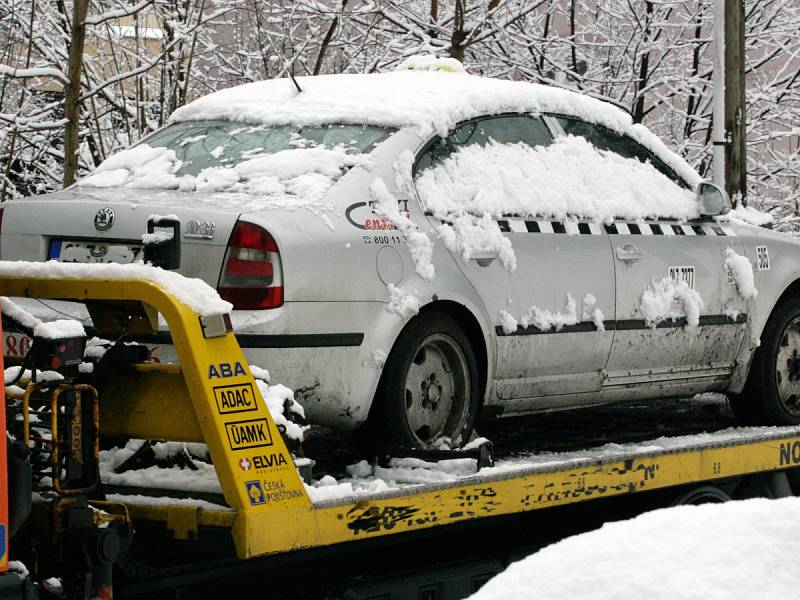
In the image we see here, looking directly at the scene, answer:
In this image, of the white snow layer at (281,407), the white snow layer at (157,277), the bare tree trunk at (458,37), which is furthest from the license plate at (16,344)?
the bare tree trunk at (458,37)

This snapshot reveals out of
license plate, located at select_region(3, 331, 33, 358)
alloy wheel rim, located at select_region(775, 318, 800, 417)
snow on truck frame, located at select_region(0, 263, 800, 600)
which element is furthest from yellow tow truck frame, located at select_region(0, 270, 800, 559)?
alloy wheel rim, located at select_region(775, 318, 800, 417)

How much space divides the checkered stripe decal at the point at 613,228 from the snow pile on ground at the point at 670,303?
25 cm

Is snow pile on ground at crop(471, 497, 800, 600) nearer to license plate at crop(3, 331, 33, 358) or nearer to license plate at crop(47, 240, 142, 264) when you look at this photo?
license plate at crop(3, 331, 33, 358)

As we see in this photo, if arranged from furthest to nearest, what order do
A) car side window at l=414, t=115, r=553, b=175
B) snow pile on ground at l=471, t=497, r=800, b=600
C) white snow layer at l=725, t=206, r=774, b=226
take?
white snow layer at l=725, t=206, r=774, b=226 → car side window at l=414, t=115, r=553, b=175 → snow pile on ground at l=471, t=497, r=800, b=600

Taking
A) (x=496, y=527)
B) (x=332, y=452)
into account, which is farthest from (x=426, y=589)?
(x=332, y=452)

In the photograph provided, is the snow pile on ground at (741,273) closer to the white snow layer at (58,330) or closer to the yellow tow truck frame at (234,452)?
the yellow tow truck frame at (234,452)

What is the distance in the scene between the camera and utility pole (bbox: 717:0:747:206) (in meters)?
15.0

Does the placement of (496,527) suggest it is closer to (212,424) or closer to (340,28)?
(212,424)

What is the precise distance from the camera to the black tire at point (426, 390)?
5.05 metres

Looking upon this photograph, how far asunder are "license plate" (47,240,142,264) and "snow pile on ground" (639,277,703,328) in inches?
98.7

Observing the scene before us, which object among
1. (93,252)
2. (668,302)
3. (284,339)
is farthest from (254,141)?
(668,302)

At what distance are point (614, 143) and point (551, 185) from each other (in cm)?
73

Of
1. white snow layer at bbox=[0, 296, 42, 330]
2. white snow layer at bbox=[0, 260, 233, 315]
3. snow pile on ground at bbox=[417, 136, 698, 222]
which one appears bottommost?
white snow layer at bbox=[0, 296, 42, 330]

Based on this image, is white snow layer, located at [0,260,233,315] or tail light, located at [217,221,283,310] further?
tail light, located at [217,221,283,310]
